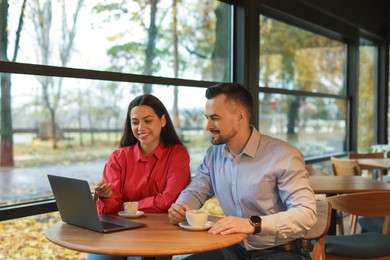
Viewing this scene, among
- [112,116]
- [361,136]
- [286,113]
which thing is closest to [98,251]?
[112,116]

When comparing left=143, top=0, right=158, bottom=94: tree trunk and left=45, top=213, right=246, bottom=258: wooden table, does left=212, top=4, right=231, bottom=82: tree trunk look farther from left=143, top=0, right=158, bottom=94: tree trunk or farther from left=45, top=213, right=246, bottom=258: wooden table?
left=45, top=213, right=246, bottom=258: wooden table

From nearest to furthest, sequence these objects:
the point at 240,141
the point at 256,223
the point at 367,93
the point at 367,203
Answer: the point at 256,223
the point at 240,141
the point at 367,203
the point at 367,93

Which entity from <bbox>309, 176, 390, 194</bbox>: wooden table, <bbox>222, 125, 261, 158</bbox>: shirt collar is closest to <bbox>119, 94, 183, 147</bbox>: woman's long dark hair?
<bbox>222, 125, 261, 158</bbox>: shirt collar

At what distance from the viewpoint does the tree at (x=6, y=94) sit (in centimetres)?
288

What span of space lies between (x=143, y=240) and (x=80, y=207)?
0.31 m

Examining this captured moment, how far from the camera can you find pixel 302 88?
20.0 feet

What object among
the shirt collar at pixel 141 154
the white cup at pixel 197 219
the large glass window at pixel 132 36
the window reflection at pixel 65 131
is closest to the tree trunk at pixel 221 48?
the large glass window at pixel 132 36

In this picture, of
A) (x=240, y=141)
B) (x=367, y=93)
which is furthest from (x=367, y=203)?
(x=367, y=93)

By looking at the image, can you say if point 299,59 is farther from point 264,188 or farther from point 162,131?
point 264,188

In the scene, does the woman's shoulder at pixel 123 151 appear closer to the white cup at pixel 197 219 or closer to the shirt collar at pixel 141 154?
the shirt collar at pixel 141 154

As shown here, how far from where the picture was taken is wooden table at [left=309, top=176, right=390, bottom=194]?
126 inches

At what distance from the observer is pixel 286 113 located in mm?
5848

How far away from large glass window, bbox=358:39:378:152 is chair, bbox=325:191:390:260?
501 cm

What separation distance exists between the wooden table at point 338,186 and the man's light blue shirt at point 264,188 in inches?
40.1
